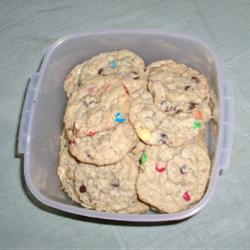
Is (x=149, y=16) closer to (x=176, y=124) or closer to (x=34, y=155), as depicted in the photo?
(x=176, y=124)

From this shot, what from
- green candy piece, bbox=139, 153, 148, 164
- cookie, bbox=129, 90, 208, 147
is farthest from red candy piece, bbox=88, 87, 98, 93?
green candy piece, bbox=139, 153, 148, 164

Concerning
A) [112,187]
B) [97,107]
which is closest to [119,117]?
[97,107]

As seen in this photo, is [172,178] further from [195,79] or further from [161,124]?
[195,79]

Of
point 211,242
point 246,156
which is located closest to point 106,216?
point 211,242

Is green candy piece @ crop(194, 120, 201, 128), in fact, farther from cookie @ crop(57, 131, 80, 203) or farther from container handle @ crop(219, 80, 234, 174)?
Result: cookie @ crop(57, 131, 80, 203)

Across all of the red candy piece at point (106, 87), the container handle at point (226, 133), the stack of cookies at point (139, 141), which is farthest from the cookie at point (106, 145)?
the container handle at point (226, 133)
